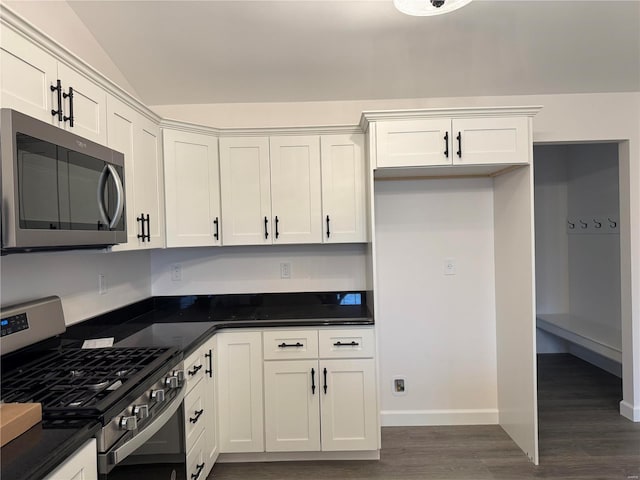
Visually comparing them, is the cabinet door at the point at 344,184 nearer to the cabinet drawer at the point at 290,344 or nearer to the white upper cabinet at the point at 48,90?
the cabinet drawer at the point at 290,344

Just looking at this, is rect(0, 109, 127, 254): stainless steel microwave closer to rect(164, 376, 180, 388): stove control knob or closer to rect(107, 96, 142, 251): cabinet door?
rect(107, 96, 142, 251): cabinet door

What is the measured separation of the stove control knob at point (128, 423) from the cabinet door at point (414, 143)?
1853 mm

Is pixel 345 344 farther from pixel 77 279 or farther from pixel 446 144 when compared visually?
pixel 77 279

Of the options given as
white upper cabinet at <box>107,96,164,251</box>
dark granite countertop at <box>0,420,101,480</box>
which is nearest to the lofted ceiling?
white upper cabinet at <box>107,96,164,251</box>

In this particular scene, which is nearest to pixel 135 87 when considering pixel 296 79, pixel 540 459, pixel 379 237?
pixel 296 79

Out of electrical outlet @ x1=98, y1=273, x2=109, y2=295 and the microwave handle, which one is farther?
electrical outlet @ x1=98, y1=273, x2=109, y2=295

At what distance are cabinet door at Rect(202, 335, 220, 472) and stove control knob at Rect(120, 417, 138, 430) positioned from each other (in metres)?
0.87

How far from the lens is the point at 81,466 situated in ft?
3.56

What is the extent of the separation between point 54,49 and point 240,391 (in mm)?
2011

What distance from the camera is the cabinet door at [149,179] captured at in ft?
7.14

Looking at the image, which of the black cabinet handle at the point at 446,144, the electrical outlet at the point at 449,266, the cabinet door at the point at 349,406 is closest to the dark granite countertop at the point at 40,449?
the cabinet door at the point at 349,406

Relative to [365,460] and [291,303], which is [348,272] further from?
[365,460]

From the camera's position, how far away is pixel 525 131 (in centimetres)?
237

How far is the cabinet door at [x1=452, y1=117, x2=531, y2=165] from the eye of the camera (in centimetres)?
236
